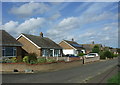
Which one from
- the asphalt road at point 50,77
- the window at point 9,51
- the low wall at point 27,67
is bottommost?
the asphalt road at point 50,77

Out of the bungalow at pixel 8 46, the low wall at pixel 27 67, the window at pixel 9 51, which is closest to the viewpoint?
the low wall at pixel 27 67

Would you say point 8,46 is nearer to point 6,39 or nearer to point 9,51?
point 9,51

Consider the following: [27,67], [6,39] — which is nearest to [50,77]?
[27,67]

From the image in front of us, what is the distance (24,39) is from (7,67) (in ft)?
51.8

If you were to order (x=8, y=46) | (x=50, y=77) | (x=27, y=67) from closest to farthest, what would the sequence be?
(x=50, y=77), (x=27, y=67), (x=8, y=46)

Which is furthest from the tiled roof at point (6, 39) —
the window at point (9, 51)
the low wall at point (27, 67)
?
the low wall at point (27, 67)

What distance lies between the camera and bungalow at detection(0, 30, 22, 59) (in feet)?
88.7

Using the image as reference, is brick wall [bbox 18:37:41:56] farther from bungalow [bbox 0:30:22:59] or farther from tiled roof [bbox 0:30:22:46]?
tiled roof [bbox 0:30:22:46]

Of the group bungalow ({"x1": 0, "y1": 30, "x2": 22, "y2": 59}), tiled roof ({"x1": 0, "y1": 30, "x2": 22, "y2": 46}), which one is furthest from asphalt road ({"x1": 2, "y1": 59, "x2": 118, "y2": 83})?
tiled roof ({"x1": 0, "y1": 30, "x2": 22, "y2": 46})

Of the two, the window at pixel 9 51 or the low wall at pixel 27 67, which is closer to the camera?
the low wall at pixel 27 67

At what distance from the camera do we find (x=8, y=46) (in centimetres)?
2794

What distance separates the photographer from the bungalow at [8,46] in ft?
88.7

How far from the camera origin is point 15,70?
19.7 meters

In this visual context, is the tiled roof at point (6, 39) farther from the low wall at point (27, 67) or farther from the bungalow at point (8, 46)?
the low wall at point (27, 67)
